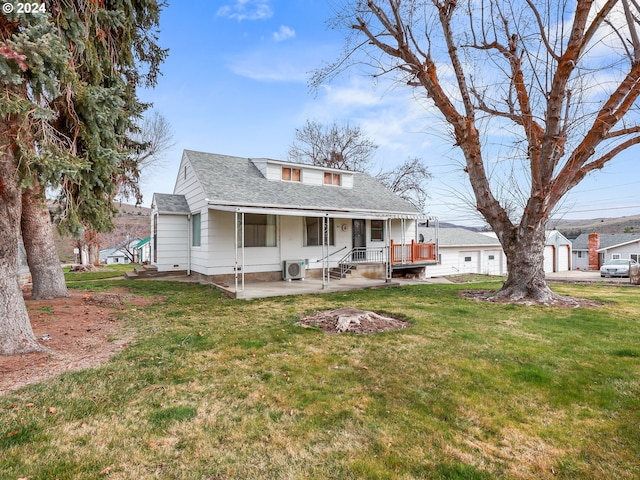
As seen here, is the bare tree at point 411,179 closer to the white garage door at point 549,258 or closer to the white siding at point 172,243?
the white garage door at point 549,258

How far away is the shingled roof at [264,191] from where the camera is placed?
35.6 ft

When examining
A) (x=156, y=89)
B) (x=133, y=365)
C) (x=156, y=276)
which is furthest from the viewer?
(x=156, y=276)

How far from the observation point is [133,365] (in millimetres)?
3920

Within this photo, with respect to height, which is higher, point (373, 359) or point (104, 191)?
point (104, 191)

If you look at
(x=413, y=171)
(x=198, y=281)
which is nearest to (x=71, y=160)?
(x=198, y=281)

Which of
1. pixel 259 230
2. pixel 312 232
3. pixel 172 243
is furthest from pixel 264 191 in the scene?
pixel 172 243

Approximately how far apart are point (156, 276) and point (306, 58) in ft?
32.5

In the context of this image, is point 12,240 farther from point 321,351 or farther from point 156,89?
point 156,89

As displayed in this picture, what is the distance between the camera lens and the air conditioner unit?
11.7 m

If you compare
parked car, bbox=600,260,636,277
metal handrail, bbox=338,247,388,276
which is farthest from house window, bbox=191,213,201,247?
parked car, bbox=600,260,636,277

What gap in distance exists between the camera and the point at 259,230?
1159cm

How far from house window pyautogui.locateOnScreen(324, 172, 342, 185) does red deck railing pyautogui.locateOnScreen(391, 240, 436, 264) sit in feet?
12.9

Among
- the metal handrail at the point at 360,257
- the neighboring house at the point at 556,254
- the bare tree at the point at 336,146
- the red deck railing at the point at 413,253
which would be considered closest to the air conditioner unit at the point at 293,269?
the metal handrail at the point at 360,257

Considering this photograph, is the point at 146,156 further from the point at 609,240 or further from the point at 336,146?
the point at 609,240
